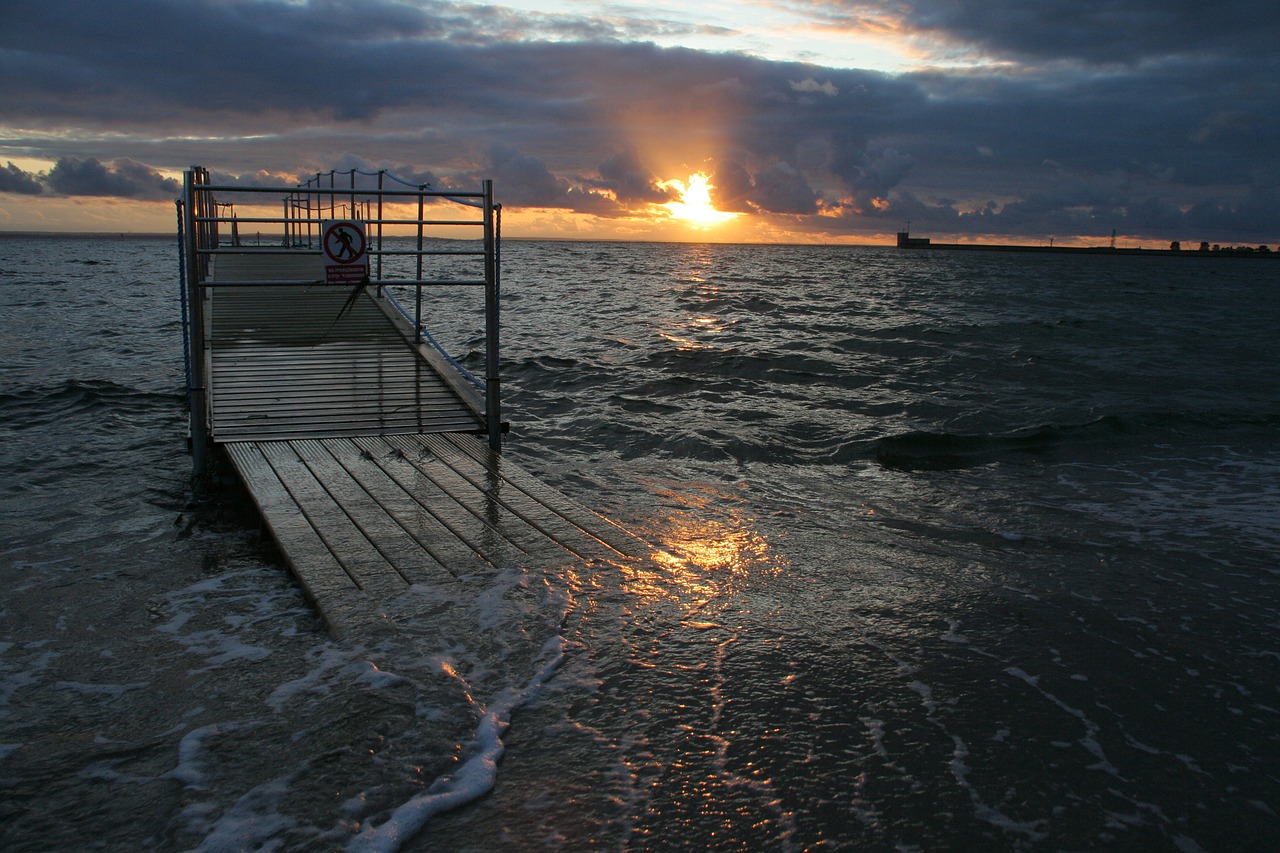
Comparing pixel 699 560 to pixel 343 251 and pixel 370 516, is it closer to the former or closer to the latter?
pixel 370 516

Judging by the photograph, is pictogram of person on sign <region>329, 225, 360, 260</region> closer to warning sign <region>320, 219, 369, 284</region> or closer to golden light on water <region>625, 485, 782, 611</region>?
warning sign <region>320, 219, 369, 284</region>

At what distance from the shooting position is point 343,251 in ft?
21.2

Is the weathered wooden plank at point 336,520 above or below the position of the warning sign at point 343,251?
below

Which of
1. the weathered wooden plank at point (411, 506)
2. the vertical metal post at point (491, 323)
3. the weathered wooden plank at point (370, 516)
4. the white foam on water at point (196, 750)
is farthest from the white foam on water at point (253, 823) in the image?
the vertical metal post at point (491, 323)

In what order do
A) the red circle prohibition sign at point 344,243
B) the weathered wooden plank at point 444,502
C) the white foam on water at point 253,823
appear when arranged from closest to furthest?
the white foam on water at point 253,823 → the weathered wooden plank at point 444,502 → the red circle prohibition sign at point 344,243

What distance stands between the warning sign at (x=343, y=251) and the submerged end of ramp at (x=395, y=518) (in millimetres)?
1293

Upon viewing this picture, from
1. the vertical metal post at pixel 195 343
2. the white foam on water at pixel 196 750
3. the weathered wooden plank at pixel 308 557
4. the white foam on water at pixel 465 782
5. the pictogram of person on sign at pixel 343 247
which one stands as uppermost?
the pictogram of person on sign at pixel 343 247

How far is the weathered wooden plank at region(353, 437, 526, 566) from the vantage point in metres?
4.73

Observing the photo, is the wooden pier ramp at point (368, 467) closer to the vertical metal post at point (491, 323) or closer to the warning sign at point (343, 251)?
the vertical metal post at point (491, 323)

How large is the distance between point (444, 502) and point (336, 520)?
669 millimetres

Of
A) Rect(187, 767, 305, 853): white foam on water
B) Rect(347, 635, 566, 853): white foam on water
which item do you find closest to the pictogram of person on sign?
Rect(347, 635, 566, 853): white foam on water

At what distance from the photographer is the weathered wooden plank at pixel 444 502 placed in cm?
473

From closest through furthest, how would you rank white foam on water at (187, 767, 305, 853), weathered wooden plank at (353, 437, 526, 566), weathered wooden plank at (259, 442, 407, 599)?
white foam on water at (187, 767, 305, 853) → weathered wooden plank at (259, 442, 407, 599) → weathered wooden plank at (353, 437, 526, 566)

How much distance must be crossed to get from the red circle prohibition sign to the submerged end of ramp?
143 cm
